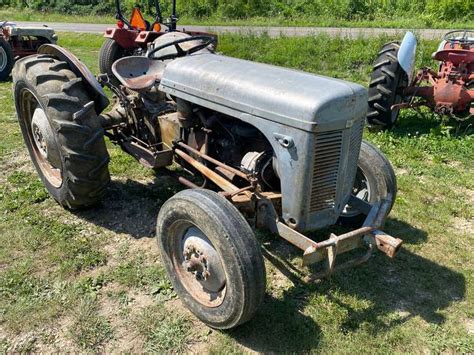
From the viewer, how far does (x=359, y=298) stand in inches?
127

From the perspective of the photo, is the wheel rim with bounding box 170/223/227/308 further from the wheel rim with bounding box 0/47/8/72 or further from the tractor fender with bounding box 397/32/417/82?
the wheel rim with bounding box 0/47/8/72

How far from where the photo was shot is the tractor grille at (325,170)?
106 inches

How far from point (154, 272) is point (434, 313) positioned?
2075 millimetres

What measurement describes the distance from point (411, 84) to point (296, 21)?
44.2ft

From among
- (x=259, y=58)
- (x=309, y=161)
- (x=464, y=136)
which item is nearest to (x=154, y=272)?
(x=309, y=161)

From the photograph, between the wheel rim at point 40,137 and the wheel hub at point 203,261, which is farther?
the wheel rim at point 40,137

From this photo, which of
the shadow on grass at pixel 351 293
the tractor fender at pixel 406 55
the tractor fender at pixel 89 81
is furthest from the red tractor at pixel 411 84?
the tractor fender at pixel 89 81

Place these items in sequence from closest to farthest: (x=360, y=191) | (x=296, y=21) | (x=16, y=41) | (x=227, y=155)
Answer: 1. (x=227, y=155)
2. (x=360, y=191)
3. (x=16, y=41)
4. (x=296, y=21)

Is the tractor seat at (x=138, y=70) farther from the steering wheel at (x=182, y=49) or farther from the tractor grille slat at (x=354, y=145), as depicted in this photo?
the tractor grille slat at (x=354, y=145)

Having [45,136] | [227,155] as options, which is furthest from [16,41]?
[227,155]

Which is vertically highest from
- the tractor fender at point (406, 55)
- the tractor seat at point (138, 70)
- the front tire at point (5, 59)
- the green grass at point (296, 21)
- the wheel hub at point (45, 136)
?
the tractor seat at point (138, 70)

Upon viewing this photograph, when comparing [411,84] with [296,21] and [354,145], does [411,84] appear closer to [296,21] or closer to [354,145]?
[354,145]

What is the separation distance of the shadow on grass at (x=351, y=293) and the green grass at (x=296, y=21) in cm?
1365

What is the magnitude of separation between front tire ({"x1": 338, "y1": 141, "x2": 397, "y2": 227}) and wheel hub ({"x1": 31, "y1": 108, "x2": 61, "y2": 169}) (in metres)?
2.58
